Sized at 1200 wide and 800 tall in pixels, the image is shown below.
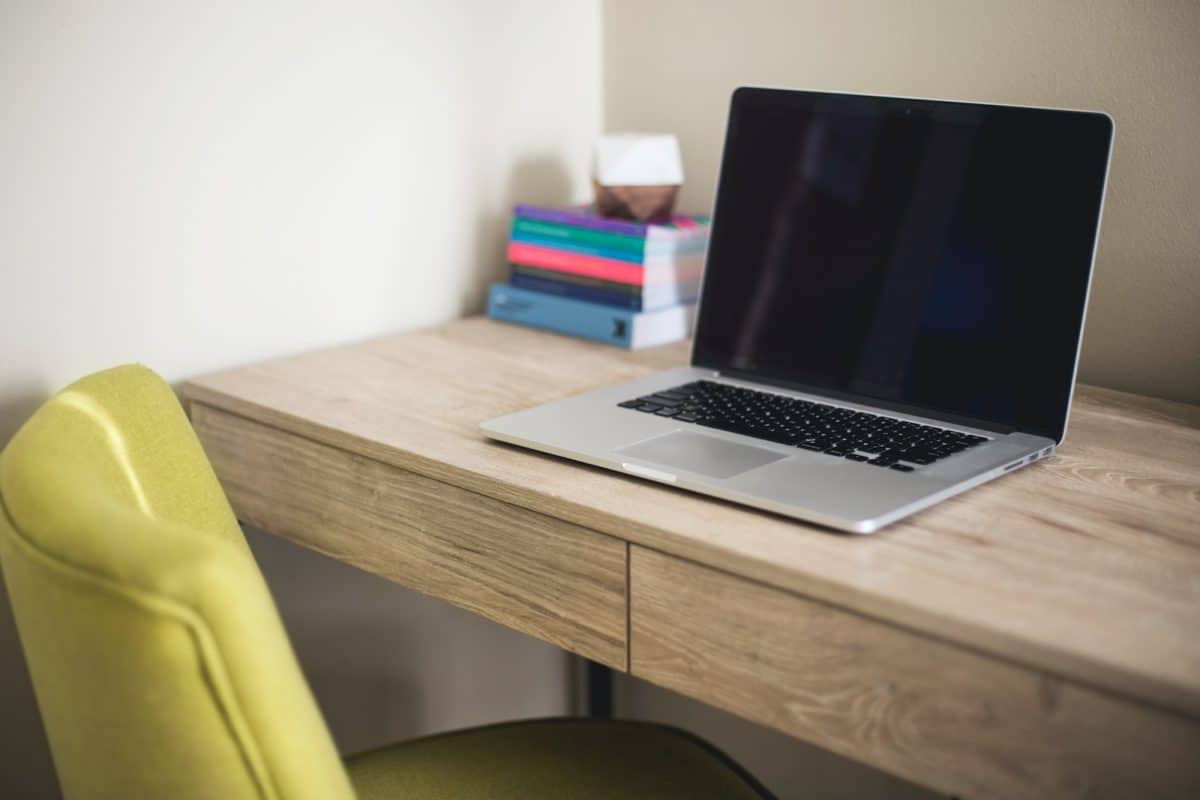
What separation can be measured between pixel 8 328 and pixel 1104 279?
109 centimetres

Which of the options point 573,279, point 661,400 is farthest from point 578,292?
point 661,400

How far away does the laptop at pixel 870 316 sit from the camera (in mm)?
987

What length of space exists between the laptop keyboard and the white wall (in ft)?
1.53

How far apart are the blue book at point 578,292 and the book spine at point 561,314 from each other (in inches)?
0.4

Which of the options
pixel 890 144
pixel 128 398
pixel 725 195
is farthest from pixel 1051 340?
pixel 128 398

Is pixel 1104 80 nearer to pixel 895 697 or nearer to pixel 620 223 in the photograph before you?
pixel 620 223

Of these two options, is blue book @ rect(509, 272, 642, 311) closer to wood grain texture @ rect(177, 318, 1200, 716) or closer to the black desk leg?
wood grain texture @ rect(177, 318, 1200, 716)

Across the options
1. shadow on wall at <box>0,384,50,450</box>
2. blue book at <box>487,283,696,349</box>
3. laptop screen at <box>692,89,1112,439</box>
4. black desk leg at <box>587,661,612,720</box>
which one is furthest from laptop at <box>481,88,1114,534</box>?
black desk leg at <box>587,661,612,720</box>

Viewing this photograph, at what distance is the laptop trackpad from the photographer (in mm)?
961

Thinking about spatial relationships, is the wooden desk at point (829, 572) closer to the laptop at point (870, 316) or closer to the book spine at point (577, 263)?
the laptop at point (870, 316)

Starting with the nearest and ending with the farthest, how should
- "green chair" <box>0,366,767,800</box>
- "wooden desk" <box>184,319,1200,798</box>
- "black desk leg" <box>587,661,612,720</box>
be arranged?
"green chair" <box>0,366,767,800</box> → "wooden desk" <box>184,319,1200,798</box> → "black desk leg" <box>587,661,612,720</box>

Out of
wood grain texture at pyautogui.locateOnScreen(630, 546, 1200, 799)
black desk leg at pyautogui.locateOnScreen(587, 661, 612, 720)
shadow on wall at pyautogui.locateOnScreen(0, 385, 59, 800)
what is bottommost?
black desk leg at pyautogui.locateOnScreen(587, 661, 612, 720)

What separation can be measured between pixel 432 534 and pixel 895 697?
0.44 metres

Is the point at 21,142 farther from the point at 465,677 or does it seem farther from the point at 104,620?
the point at 465,677
